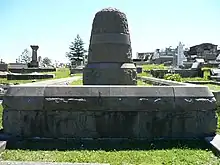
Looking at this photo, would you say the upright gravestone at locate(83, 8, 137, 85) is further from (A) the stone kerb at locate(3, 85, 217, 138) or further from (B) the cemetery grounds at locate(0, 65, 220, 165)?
(B) the cemetery grounds at locate(0, 65, 220, 165)

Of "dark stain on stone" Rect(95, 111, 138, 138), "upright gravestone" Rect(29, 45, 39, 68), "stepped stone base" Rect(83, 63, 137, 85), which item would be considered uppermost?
"upright gravestone" Rect(29, 45, 39, 68)

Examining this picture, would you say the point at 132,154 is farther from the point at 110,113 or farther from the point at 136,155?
the point at 110,113

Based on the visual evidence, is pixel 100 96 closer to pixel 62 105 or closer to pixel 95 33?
pixel 62 105

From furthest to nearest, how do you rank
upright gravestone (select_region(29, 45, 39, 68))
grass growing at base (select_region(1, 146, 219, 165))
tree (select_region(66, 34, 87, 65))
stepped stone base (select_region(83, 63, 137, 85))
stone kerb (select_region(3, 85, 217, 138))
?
tree (select_region(66, 34, 87, 65)) < upright gravestone (select_region(29, 45, 39, 68)) < stepped stone base (select_region(83, 63, 137, 85)) < stone kerb (select_region(3, 85, 217, 138)) < grass growing at base (select_region(1, 146, 219, 165))

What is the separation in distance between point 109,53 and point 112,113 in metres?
2.17

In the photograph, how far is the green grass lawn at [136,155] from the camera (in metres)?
3.74

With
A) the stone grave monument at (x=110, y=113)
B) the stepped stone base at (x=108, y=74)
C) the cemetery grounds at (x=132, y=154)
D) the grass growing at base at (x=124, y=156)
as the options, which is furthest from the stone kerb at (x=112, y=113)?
the stepped stone base at (x=108, y=74)

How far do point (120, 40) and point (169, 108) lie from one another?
2.55 m

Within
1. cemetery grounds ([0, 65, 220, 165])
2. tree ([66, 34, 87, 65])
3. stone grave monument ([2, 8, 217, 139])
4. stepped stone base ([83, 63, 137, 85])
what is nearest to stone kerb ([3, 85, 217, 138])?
stone grave monument ([2, 8, 217, 139])

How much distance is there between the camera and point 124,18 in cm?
669

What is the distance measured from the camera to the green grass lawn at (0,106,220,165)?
147 inches

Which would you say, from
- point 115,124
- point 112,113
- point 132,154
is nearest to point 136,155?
point 132,154

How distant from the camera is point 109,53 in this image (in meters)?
6.43

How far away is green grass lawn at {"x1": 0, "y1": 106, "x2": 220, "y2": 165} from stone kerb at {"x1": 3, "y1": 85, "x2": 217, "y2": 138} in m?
0.37
